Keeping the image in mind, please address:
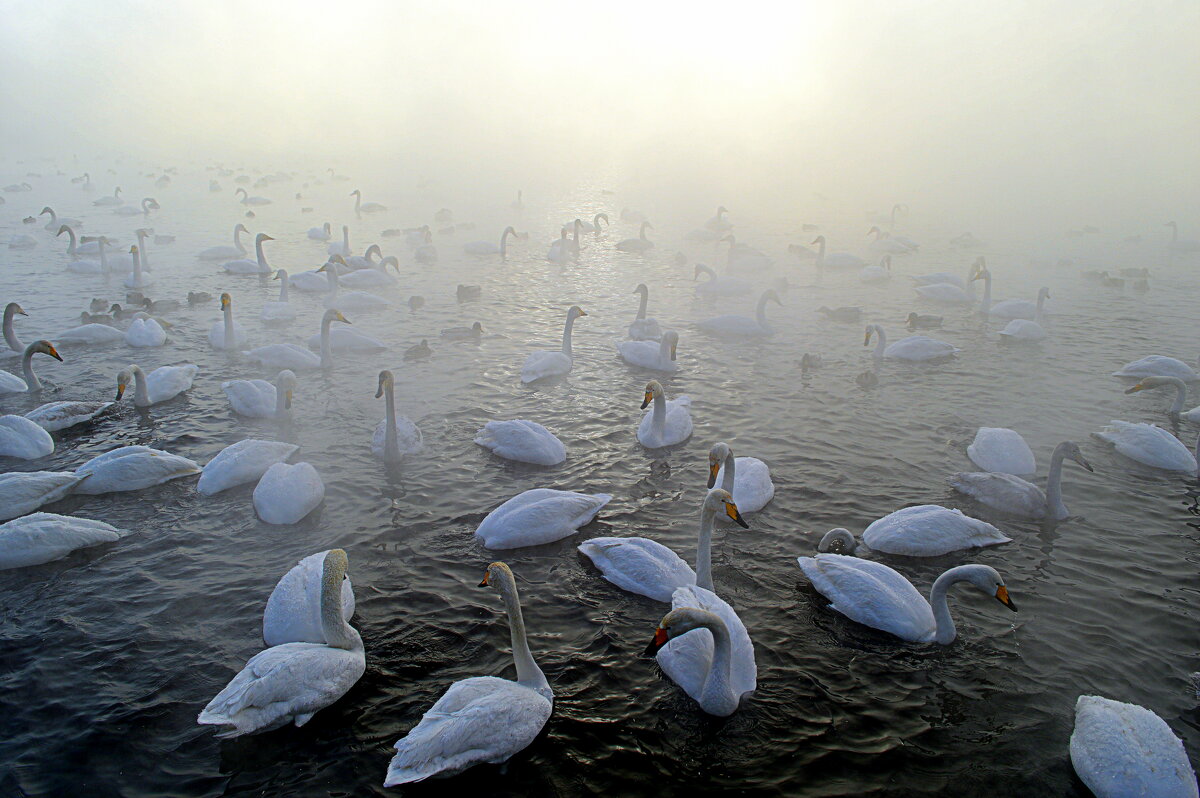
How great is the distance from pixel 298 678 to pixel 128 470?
16.4 feet

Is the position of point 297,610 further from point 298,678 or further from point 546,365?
point 546,365

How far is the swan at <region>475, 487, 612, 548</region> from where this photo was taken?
8133 mm

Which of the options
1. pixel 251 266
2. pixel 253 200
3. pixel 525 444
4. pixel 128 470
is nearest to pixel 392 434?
pixel 525 444

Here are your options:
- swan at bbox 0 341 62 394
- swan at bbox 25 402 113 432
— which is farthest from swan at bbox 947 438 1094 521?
swan at bbox 0 341 62 394

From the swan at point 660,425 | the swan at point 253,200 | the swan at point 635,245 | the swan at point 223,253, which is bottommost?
the swan at point 660,425

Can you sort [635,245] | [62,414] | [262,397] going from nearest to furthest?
1. [62,414]
2. [262,397]
3. [635,245]

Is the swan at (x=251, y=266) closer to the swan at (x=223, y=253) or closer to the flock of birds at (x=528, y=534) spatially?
the swan at (x=223, y=253)

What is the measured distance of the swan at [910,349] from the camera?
15117 mm

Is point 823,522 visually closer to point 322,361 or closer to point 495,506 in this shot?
point 495,506

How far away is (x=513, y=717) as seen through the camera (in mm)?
5434

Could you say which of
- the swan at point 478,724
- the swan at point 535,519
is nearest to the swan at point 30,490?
the swan at point 535,519

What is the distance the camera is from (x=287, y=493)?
8.55m

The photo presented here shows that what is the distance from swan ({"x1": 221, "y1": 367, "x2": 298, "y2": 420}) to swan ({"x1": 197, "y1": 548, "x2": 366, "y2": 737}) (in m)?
5.60

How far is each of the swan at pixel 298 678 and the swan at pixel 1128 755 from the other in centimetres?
554
